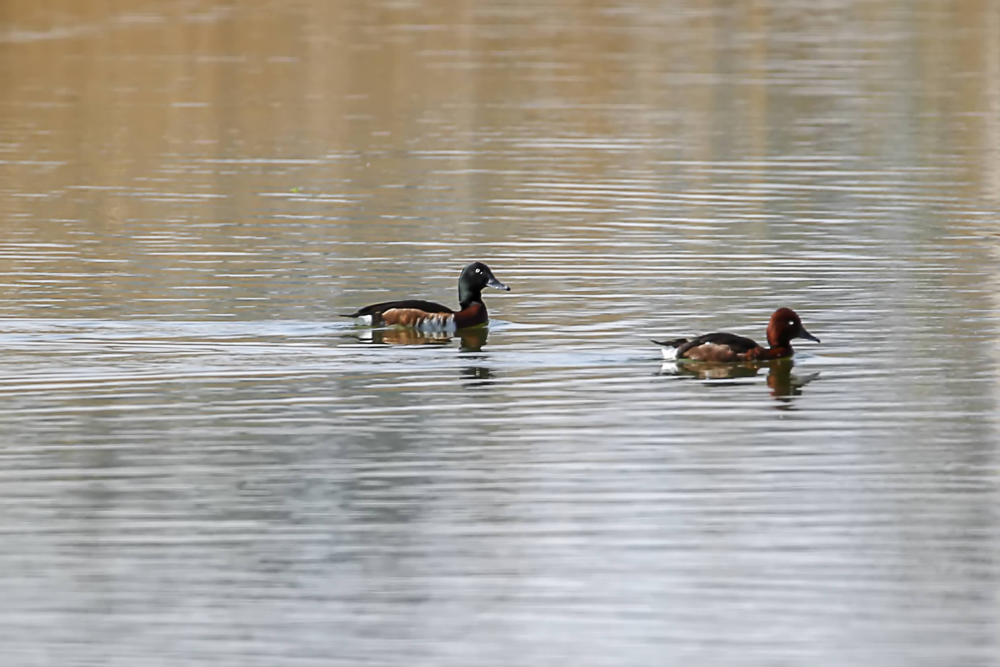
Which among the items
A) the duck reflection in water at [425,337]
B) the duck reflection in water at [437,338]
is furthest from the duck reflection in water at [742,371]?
the duck reflection in water at [425,337]

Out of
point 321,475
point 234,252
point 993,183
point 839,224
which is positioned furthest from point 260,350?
point 993,183

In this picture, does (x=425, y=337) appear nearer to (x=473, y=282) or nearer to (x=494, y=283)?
(x=473, y=282)

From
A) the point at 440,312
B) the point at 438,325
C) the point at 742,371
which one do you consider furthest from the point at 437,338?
the point at 742,371

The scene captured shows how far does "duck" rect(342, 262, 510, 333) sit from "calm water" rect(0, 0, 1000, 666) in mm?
227

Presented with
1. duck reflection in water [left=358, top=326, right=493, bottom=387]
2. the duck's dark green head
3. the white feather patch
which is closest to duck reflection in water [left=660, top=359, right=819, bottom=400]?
duck reflection in water [left=358, top=326, right=493, bottom=387]

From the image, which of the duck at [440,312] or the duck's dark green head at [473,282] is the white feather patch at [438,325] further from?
the duck's dark green head at [473,282]

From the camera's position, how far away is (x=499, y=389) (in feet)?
56.2

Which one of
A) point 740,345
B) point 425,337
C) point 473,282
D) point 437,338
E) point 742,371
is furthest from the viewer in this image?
point 473,282

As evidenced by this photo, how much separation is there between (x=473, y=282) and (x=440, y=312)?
24.1 inches

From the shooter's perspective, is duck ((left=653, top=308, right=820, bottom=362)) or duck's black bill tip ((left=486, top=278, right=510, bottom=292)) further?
duck's black bill tip ((left=486, top=278, right=510, bottom=292))

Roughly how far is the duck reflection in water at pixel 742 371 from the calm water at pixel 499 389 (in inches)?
3.2

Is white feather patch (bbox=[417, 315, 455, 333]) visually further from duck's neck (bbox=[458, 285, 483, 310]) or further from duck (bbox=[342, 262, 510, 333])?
duck's neck (bbox=[458, 285, 483, 310])

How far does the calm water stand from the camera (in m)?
11.2

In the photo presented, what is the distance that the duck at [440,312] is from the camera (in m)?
19.6
